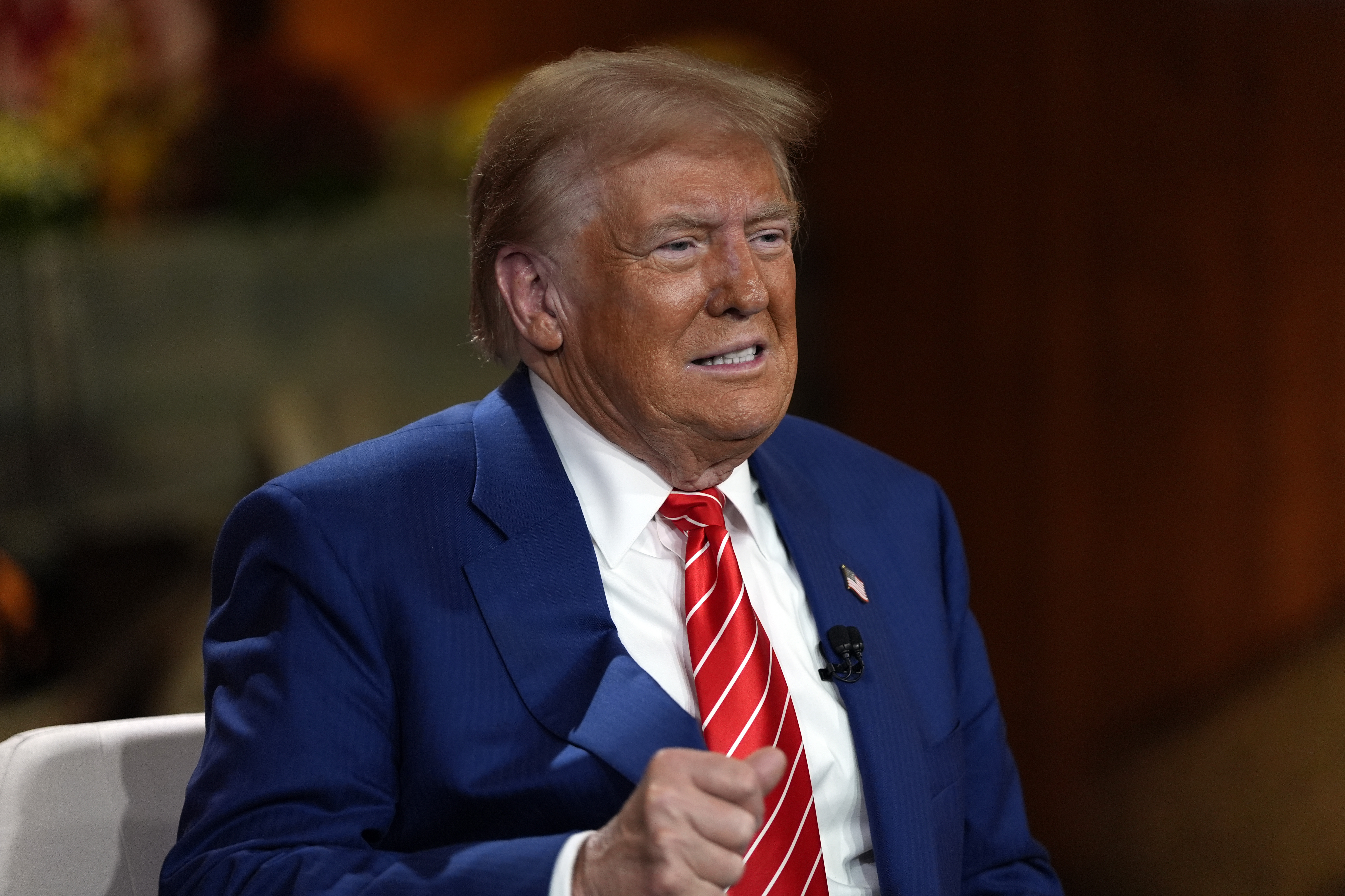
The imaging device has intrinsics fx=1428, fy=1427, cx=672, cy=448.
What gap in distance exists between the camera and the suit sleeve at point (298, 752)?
127cm

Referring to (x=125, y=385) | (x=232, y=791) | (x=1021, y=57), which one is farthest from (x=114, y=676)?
(x=1021, y=57)

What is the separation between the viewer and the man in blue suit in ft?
4.33

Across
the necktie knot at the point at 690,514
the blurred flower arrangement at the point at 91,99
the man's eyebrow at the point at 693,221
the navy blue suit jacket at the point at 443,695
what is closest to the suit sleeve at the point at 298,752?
the navy blue suit jacket at the point at 443,695

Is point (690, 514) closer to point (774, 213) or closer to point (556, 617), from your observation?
point (556, 617)

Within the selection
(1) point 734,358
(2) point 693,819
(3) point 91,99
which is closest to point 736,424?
(1) point 734,358

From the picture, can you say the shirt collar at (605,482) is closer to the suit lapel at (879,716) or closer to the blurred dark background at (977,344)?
the suit lapel at (879,716)

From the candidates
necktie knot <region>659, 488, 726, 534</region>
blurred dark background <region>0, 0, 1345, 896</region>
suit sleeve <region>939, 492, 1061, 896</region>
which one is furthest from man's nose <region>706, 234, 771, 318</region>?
blurred dark background <region>0, 0, 1345, 896</region>

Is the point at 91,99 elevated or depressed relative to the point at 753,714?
elevated

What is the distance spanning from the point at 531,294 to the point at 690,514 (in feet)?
0.99

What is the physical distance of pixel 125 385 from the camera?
3287mm

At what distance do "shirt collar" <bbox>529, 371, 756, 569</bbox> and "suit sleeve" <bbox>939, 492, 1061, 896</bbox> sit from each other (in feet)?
1.02

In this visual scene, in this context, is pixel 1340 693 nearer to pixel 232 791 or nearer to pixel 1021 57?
pixel 1021 57

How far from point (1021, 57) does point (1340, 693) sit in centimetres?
181

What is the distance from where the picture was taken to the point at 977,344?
3.97m
